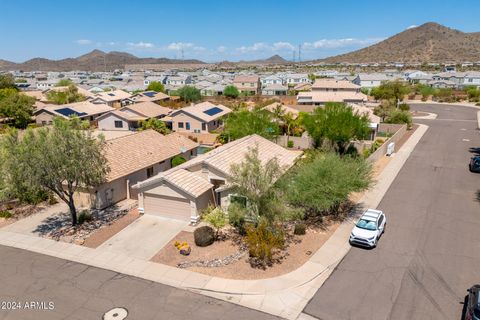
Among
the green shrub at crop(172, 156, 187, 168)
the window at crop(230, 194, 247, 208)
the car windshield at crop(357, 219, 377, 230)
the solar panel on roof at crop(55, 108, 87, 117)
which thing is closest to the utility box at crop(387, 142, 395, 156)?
the car windshield at crop(357, 219, 377, 230)

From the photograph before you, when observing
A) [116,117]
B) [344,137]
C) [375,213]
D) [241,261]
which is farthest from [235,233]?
[116,117]

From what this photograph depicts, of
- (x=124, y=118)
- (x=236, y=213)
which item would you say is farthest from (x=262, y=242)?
(x=124, y=118)

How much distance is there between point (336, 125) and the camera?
36125 mm

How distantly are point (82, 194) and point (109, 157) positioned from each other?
3567 millimetres

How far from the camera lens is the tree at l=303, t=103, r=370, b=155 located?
36.1 meters

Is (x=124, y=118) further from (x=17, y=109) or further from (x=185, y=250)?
(x=185, y=250)

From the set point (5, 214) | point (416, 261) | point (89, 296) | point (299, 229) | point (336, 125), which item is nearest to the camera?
point (89, 296)

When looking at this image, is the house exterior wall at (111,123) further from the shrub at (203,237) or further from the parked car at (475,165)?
the parked car at (475,165)

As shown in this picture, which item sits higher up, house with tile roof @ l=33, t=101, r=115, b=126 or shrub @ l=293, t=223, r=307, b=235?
house with tile roof @ l=33, t=101, r=115, b=126

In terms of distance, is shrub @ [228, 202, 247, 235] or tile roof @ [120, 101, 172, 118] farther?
tile roof @ [120, 101, 172, 118]

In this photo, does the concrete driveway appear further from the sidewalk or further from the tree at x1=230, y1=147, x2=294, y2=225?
the tree at x1=230, y1=147, x2=294, y2=225

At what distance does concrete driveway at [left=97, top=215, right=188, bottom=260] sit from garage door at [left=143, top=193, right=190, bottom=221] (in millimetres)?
350

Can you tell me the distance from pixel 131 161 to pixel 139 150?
2.34 metres

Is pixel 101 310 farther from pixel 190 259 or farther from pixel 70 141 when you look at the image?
pixel 70 141
